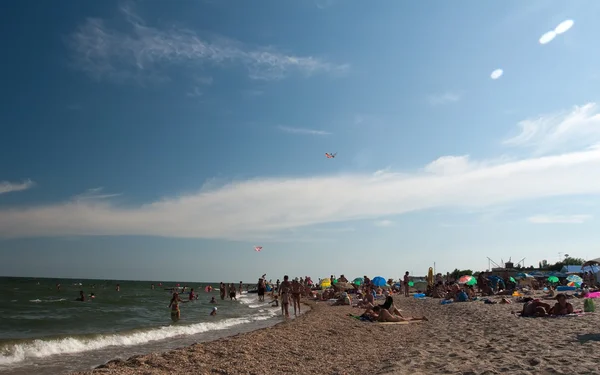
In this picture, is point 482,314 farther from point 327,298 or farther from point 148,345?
point 327,298

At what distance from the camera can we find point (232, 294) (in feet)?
121

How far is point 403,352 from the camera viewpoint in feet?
27.0

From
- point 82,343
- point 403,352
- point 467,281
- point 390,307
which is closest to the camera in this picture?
point 403,352

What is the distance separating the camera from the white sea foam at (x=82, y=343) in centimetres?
1037

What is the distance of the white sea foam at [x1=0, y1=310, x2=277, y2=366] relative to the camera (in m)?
10.4

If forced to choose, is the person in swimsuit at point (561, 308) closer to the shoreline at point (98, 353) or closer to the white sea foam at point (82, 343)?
the shoreline at point (98, 353)

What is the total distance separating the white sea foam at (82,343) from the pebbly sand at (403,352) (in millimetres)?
3768

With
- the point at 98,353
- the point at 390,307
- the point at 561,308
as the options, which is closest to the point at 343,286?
the point at 390,307

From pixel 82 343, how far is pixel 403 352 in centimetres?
951

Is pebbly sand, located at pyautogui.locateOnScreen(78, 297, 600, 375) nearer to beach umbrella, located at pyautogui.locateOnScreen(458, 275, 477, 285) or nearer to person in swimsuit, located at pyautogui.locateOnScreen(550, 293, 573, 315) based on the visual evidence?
person in swimsuit, located at pyautogui.locateOnScreen(550, 293, 573, 315)

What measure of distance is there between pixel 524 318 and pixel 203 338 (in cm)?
1000

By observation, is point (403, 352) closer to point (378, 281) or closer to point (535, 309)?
point (535, 309)

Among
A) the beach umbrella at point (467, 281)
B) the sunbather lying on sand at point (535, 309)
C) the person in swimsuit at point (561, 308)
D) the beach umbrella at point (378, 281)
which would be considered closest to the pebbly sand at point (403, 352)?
the person in swimsuit at point (561, 308)

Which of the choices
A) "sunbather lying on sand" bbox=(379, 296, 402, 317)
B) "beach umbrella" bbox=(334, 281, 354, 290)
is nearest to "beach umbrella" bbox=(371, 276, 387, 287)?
"beach umbrella" bbox=(334, 281, 354, 290)
